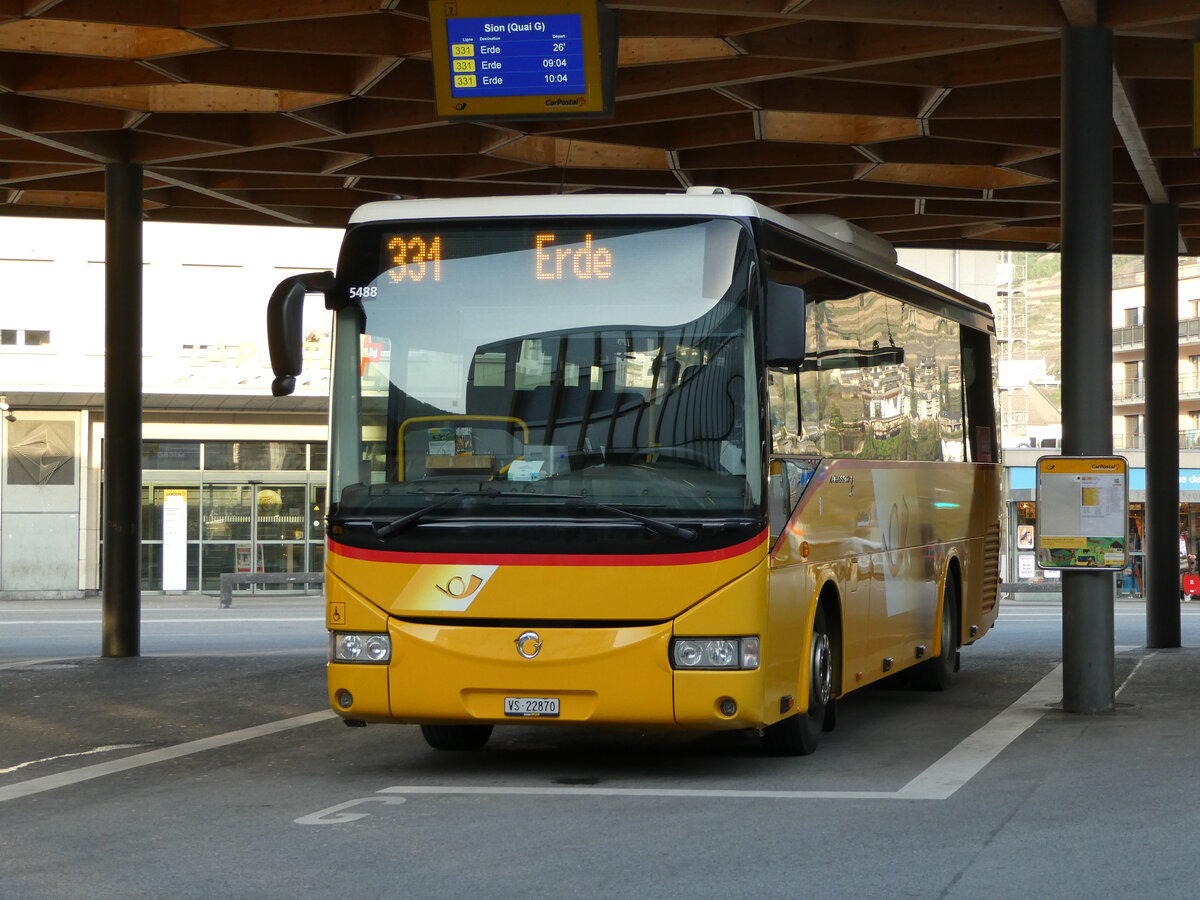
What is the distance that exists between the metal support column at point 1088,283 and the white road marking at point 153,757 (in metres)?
5.66

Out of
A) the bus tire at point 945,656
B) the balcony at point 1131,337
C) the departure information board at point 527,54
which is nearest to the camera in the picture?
the departure information board at point 527,54

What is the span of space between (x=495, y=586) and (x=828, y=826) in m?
2.31

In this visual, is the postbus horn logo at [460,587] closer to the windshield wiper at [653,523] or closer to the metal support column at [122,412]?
the windshield wiper at [653,523]

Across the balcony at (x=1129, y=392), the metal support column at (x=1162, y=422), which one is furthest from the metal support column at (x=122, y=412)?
the balcony at (x=1129, y=392)

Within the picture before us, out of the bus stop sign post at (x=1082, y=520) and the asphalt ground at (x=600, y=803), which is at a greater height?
the bus stop sign post at (x=1082, y=520)

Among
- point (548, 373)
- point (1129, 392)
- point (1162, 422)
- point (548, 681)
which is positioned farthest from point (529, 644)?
point (1129, 392)

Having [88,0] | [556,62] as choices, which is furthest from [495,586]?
[88,0]

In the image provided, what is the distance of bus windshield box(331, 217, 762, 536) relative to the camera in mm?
9375

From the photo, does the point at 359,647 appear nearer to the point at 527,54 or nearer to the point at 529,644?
the point at 529,644

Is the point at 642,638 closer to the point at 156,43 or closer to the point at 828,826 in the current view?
the point at 828,826

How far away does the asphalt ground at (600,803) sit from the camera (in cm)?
702

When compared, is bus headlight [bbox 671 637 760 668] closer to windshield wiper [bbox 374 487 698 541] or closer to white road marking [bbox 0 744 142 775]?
windshield wiper [bbox 374 487 698 541]

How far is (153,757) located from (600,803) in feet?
11.9

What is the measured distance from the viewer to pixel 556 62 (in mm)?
12664
